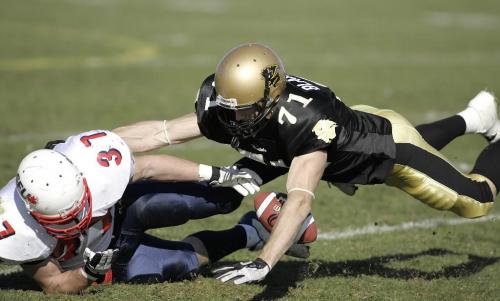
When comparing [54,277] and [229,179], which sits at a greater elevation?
[229,179]

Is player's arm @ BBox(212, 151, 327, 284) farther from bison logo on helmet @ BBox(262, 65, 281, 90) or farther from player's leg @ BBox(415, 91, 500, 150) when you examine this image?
player's leg @ BBox(415, 91, 500, 150)

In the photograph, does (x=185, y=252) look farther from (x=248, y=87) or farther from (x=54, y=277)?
(x=248, y=87)

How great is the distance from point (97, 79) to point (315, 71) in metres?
3.30

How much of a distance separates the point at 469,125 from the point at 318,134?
1.67m

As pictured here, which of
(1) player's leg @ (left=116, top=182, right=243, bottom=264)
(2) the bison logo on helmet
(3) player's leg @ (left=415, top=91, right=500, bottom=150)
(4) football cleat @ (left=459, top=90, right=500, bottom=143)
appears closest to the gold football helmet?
(2) the bison logo on helmet

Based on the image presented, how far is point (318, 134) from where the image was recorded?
429 centimetres

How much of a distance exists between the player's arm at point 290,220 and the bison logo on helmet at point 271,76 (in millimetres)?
431

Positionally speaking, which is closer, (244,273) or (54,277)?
(244,273)

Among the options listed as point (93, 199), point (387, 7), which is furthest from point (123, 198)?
point (387, 7)

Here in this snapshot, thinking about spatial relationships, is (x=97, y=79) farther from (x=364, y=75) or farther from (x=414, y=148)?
(x=414, y=148)

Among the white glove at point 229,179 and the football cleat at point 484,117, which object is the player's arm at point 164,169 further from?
the football cleat at point 484,117

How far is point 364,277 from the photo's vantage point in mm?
5008

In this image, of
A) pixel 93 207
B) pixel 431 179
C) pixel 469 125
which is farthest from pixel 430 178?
pixel 93 207

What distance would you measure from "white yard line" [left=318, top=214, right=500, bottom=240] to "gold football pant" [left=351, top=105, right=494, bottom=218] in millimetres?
1087
